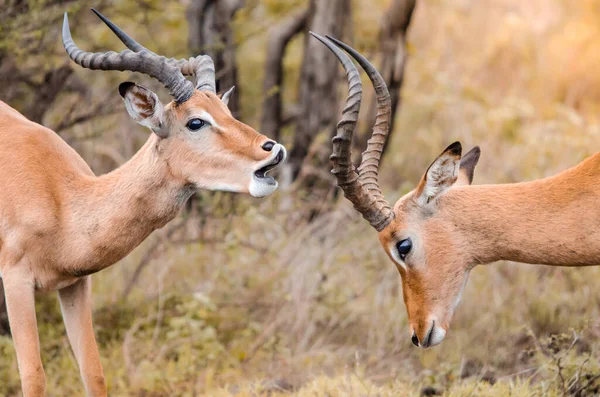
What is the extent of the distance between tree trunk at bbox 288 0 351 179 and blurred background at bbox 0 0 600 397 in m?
0.02

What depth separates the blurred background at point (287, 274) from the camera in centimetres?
631

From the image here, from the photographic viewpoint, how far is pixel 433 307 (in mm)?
5098

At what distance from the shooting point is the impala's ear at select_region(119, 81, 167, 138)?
4805 millimetres

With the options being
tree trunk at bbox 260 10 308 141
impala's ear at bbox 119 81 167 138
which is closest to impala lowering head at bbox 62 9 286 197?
impala's ear at bbox 119 81 167 138

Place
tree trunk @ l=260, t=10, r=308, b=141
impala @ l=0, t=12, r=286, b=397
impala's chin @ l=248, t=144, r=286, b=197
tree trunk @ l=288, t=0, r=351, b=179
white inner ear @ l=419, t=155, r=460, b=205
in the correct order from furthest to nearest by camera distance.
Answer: tree trunk @ l=260, t=10, r=308, b=141 < tree trunk @ l=288, t=0, r=351, b=179 < white inner ear @ l=419, t=155, r=460, b=205 < impala @ l=0, t=12, r=286, b=397 < impala's chin @ l=248, t=144, r=286, b=197

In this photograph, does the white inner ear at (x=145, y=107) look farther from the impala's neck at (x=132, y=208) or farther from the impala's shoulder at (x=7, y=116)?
the impala's shoulder at (x=7, y=116)

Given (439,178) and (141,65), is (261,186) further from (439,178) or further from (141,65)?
(439,178)

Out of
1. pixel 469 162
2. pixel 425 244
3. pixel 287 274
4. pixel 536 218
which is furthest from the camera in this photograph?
pixel 287 274

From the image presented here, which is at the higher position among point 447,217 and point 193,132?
point 193,132

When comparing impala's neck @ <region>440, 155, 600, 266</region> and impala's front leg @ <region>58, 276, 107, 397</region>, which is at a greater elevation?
impala's neck @ <region>440, 155, 600, 266</region>

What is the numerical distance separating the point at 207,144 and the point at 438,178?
130cm

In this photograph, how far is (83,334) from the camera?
531cm

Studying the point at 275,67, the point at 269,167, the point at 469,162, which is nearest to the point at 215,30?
the point at 275,67

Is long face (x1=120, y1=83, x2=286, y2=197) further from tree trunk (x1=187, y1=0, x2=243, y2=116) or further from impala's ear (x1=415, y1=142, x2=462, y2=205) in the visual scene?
tree trunk (x1=187, y1=0, x2=243, y2=116)
